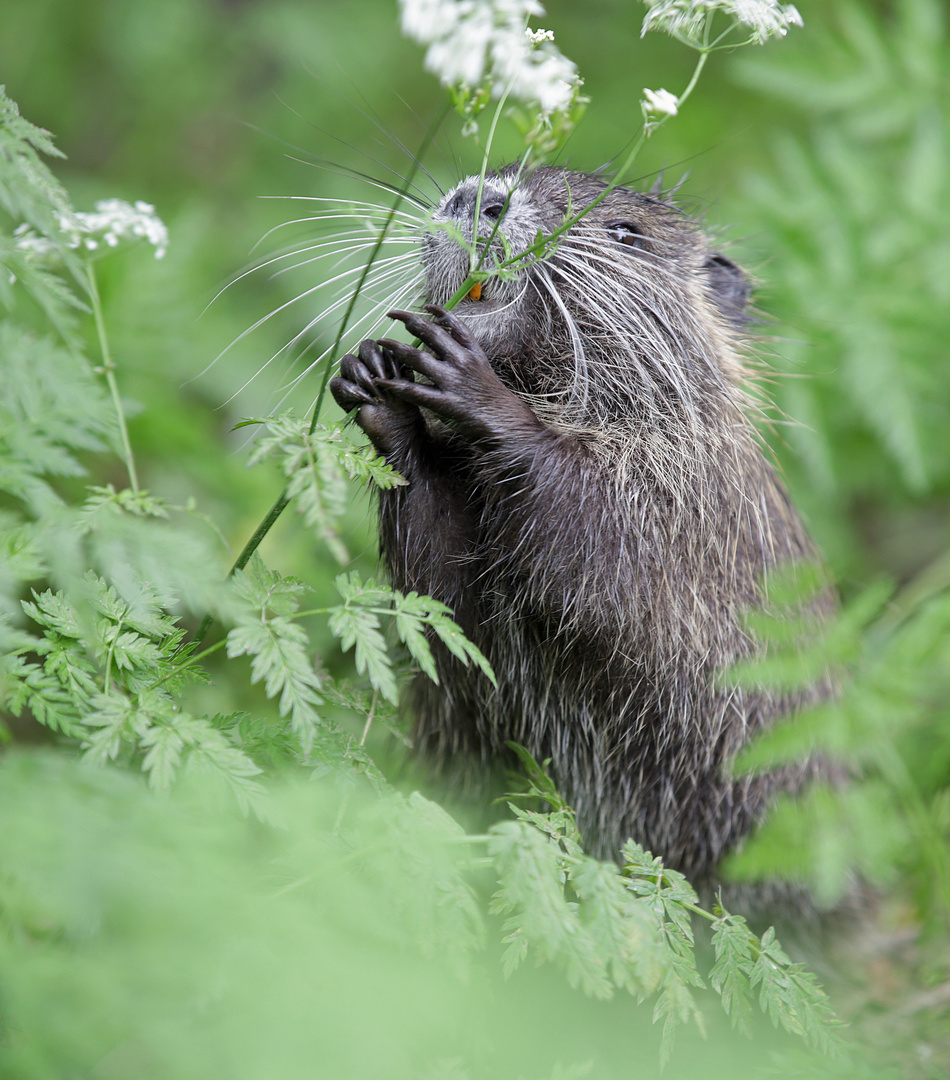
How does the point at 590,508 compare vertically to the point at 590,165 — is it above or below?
below

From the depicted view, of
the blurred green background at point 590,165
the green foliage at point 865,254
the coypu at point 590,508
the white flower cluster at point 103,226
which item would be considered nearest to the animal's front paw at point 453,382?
the coypu at point 590,508

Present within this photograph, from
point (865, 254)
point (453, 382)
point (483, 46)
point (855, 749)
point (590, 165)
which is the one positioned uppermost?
point (590, 165)

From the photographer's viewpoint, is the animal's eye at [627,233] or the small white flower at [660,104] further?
the animal's eye at [627,233]

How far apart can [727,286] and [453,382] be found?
1644mm

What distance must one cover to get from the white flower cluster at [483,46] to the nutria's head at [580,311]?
0.74 metres

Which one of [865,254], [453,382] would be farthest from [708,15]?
[865,254]

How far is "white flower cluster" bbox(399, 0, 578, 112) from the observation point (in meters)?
2.34

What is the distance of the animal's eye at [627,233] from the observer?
3.50 m

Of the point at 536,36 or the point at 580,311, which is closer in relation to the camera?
the point at 536,36

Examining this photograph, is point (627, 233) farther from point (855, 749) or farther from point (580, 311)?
point (855, 749)

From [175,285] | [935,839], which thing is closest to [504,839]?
[935,839]

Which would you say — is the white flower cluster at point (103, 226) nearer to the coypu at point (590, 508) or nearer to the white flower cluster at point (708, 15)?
the coypu at point (590, 508)

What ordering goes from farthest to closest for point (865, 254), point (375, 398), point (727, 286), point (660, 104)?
1. point (865, 254)
2. point (727, 286)
3. point (375, 398)
4. point (660, 104)

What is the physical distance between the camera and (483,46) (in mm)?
2344
